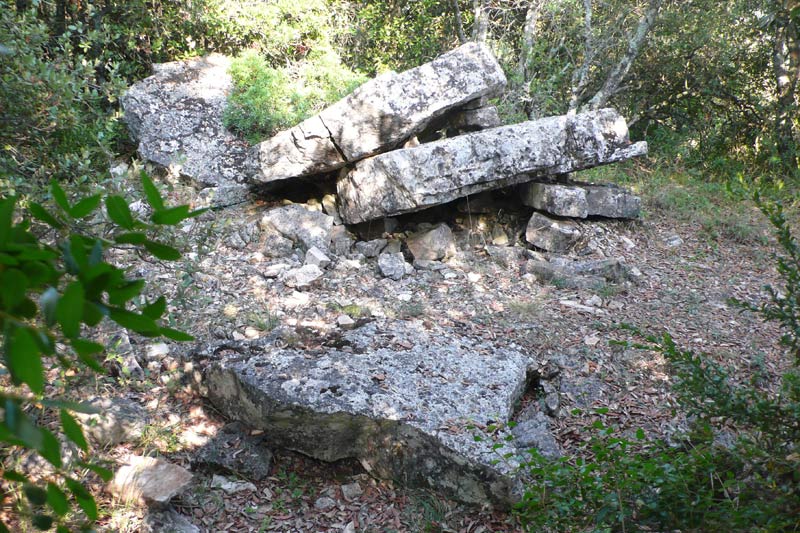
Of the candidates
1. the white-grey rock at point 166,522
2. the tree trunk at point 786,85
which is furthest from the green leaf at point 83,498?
the tree trunk at point 786,85

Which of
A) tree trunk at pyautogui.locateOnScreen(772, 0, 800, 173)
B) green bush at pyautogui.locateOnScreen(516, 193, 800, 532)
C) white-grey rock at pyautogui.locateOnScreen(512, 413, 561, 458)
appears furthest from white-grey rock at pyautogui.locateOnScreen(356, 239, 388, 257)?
tree trunk at pyautogui.locateOnScreen(772, 0, 800, 173)

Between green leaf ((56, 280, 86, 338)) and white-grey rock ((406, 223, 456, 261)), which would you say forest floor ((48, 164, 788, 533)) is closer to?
white-grey rock ((406, 223, 456, 261))

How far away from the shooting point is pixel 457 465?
2932 mm

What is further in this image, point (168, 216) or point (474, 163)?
point (474, 163)

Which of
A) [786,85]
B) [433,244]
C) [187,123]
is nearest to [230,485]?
[433,244]

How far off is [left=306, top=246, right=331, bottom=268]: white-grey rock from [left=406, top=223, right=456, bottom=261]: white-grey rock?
865mm

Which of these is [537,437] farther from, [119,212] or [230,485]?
[119,212]

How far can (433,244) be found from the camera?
557cm

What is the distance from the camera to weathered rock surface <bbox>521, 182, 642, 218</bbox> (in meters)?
5.87

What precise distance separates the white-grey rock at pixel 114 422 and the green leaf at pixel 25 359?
2415 mm

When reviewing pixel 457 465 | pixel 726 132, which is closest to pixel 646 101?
pixel 726 132

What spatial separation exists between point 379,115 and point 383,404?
3111mm

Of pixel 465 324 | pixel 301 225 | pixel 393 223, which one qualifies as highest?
pixel 301 225

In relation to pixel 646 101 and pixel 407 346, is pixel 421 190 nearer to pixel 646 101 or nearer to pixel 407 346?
pixel 407 346
